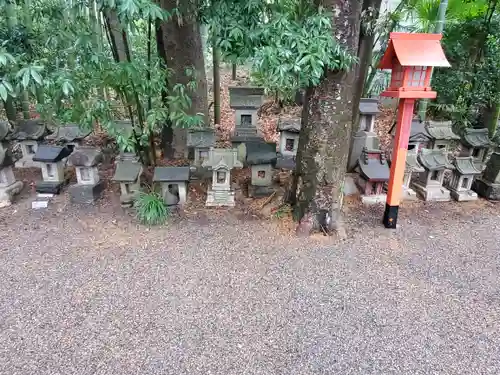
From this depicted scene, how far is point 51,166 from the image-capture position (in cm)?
401

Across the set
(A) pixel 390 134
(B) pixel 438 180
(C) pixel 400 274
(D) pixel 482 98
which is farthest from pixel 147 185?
(D) pixel 482 98

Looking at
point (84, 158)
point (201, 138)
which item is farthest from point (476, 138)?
point (84, 158)

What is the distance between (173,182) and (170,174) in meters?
0.09

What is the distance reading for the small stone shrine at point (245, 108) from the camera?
426 centimetres

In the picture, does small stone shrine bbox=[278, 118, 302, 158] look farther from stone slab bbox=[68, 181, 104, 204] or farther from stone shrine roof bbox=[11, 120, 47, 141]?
stone shrine roof bbox=[11, 120, 47, 141]

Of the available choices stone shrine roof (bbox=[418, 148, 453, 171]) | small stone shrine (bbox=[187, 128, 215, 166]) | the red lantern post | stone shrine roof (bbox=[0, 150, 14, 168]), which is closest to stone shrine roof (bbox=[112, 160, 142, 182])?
small stone shrine (bbox=[187, 128, 215, 166])

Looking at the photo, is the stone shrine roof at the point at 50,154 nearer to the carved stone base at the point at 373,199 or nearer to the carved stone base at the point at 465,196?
the carved stone base at the point at 373,199

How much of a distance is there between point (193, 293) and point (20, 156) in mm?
4013

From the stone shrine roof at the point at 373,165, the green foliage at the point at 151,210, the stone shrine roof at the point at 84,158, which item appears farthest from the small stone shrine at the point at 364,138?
the stone shrine roof at the point at 84,158

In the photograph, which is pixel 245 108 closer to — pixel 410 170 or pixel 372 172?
pixel 372 172

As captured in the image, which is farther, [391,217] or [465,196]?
[465,196]

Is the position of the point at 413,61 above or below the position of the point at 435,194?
above

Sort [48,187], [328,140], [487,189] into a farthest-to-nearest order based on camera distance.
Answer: [487,189] → [48,187] → [328,140]

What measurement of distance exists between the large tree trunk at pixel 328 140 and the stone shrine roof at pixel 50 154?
2.67 m
